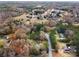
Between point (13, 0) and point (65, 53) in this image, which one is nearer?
point (65, 53)

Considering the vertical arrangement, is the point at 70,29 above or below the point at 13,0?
below

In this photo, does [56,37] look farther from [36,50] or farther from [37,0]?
[37,0]

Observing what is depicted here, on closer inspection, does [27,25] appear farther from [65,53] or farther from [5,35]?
[65,53]

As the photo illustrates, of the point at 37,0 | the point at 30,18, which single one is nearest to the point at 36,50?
A: the point at 30,18

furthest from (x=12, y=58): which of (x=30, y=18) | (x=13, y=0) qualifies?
(x=13, y=0)

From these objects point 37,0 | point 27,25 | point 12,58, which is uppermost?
point 37,0

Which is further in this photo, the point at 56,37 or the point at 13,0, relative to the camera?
the point at 13,0

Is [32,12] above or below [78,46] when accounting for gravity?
above

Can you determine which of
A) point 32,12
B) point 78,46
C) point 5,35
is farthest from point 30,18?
point 78,46
